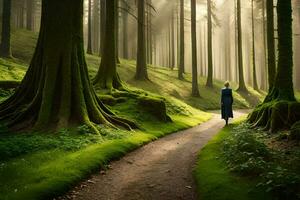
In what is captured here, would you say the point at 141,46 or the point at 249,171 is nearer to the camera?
the point at 249,171

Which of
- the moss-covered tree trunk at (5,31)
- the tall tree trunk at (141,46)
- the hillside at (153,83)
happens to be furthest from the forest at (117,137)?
the tall tree trunk at (141,46)

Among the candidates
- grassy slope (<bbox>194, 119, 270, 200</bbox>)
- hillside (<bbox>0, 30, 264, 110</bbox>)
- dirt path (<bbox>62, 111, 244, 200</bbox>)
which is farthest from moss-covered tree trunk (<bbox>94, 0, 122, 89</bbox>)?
grassy slope (<bbox>194, 119, 270, 200</bbox>)

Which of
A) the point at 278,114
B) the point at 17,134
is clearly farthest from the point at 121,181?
the point at 278,114

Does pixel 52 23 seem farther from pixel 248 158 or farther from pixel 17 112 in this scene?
pixel 248 158

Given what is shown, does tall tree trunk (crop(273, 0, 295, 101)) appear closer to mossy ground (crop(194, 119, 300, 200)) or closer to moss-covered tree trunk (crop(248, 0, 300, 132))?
moss-covered tree trunk (crop(248, 0, 300, 132))

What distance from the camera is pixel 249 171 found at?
7719 mm

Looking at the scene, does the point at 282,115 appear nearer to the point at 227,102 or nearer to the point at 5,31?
the point at 227,102

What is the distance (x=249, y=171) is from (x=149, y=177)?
2431 mm

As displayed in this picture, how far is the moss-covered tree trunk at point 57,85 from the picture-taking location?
12.5 m

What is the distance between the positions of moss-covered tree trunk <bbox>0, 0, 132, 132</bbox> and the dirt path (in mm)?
2661

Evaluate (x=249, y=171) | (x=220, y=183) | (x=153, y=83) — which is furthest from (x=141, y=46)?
(x=220, y=183)

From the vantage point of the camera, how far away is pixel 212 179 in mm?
7711

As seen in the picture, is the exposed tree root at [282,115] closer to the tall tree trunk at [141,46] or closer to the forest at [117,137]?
the forest at [117,137]

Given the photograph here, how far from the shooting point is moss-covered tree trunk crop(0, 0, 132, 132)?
12523mm
